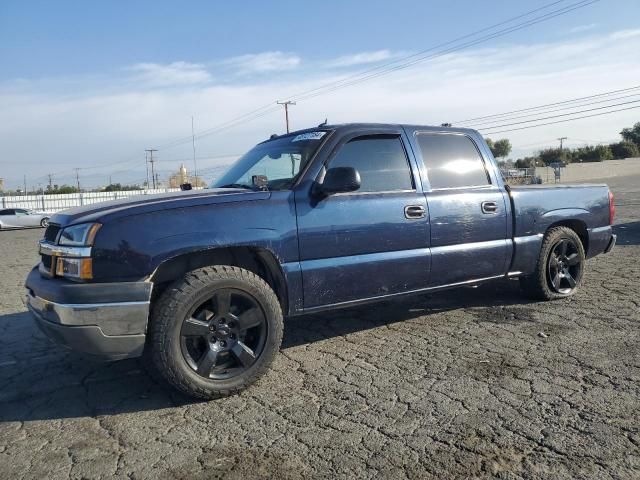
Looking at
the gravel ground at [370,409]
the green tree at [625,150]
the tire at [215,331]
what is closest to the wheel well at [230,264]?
the tire at [215,331]

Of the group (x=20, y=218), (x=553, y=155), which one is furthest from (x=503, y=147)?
(x=20, y=218)

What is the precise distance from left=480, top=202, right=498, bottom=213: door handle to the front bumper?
10.1ft

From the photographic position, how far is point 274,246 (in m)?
3.79

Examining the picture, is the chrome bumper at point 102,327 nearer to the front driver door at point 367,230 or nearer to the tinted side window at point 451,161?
the front driver door at point 367,230

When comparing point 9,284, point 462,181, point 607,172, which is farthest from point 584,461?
point 607,172

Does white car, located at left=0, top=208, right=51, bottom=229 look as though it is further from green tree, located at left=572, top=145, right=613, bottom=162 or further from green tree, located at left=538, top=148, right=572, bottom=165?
green tree, located at left=572, top=145, right=613, bottom=162

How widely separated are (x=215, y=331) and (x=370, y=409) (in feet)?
3.68

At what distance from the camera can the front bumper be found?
322 cm

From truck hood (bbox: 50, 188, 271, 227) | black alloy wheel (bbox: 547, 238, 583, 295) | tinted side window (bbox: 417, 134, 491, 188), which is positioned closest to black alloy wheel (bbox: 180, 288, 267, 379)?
truck hood (bbox: 50, 188, 271, 227)

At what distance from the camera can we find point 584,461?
8.68 ft

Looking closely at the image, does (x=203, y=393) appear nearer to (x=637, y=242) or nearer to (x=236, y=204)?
(x=236, y=204)

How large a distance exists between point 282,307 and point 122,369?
1.39 metres

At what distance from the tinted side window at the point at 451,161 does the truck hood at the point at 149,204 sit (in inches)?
67.0

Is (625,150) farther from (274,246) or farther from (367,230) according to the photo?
(274,246)
